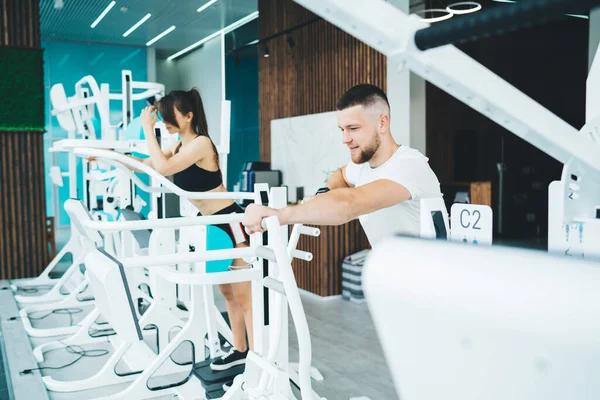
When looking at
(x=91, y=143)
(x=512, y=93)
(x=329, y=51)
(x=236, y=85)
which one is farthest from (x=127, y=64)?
(x=512, y=93)

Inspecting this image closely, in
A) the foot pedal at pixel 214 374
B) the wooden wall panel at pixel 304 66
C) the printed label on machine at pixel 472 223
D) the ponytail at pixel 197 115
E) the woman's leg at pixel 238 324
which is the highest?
the wooden wall panel at pixel 304 66

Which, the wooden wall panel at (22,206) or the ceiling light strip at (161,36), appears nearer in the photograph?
the wooden wall panel at (22,206)

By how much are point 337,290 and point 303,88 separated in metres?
2.93

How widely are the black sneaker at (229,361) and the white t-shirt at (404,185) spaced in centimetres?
132

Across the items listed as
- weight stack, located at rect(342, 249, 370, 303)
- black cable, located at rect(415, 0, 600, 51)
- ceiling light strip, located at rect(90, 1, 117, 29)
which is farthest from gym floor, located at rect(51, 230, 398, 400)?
ceiling light strip, located at rect(90, 1, 117, 29)

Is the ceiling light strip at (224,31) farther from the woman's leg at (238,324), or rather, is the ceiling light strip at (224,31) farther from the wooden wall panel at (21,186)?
the woman's leg at (238,324)

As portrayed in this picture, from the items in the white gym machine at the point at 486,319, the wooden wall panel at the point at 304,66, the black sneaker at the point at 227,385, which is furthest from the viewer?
the wooden wall panel at the point at 304,66

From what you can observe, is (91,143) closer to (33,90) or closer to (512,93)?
(512,93)

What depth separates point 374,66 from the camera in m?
5.81

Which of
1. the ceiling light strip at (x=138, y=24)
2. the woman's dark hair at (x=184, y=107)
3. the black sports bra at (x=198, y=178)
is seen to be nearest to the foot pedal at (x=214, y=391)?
the black sports bra at (x=198, y=178)

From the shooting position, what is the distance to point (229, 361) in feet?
9.84

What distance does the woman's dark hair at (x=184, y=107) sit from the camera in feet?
10.5

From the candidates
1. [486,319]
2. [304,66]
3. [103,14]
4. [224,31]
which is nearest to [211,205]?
[486,319]

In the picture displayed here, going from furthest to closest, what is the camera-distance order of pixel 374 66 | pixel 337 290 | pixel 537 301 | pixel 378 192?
pixel 374 66, pixel 337 290, pixel 378 192, pixel 537 301
